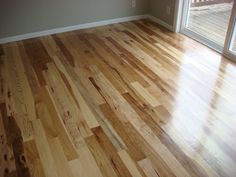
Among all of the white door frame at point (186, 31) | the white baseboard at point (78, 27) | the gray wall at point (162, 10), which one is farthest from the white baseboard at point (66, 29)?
the white door frame at point (186, 31)

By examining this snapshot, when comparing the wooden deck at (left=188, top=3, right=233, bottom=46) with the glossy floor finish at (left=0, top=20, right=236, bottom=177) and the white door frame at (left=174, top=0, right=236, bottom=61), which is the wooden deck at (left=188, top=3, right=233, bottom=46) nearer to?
the white door frame at (left=174, top=0, right=236, bottom=61)

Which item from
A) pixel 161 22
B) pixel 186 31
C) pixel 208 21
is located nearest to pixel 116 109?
pixel 186 31

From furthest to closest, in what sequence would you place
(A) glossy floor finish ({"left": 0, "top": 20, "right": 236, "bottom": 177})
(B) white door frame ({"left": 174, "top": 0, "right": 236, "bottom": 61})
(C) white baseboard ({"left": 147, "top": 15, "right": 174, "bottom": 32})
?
(C) white baseboard ({"left": 147, "top": 15, "right": 174, "bottom": 32}) → (B) white door frame ({"left": 174, "top": 0, "right": 236, "bottom": 61}) → (A) glossy floor finish ({"left": 0, "top": 20, "right": 236, "bottom": 177})

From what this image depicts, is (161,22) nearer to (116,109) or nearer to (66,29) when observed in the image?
(66,29)

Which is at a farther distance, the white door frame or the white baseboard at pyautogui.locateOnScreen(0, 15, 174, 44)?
the white baseboard at pyautogui.locateOnScreen(0, 15, 174, 44)

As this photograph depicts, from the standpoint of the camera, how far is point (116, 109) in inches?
87.9

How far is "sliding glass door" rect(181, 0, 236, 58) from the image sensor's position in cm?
346

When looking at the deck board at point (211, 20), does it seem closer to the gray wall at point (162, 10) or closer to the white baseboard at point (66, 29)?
the gray wall at point (162, 10)

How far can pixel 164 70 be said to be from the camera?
2838mm

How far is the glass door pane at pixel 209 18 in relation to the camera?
11.8 ft

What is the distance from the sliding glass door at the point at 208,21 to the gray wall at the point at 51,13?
909 mm

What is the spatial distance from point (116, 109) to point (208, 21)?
2.60 m

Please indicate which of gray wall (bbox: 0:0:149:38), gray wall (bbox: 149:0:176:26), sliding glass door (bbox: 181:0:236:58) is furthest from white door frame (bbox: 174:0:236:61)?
gray wall (bbox: 0:0:149:38)

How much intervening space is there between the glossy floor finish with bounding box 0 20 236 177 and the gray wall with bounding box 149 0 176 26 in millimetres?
549
